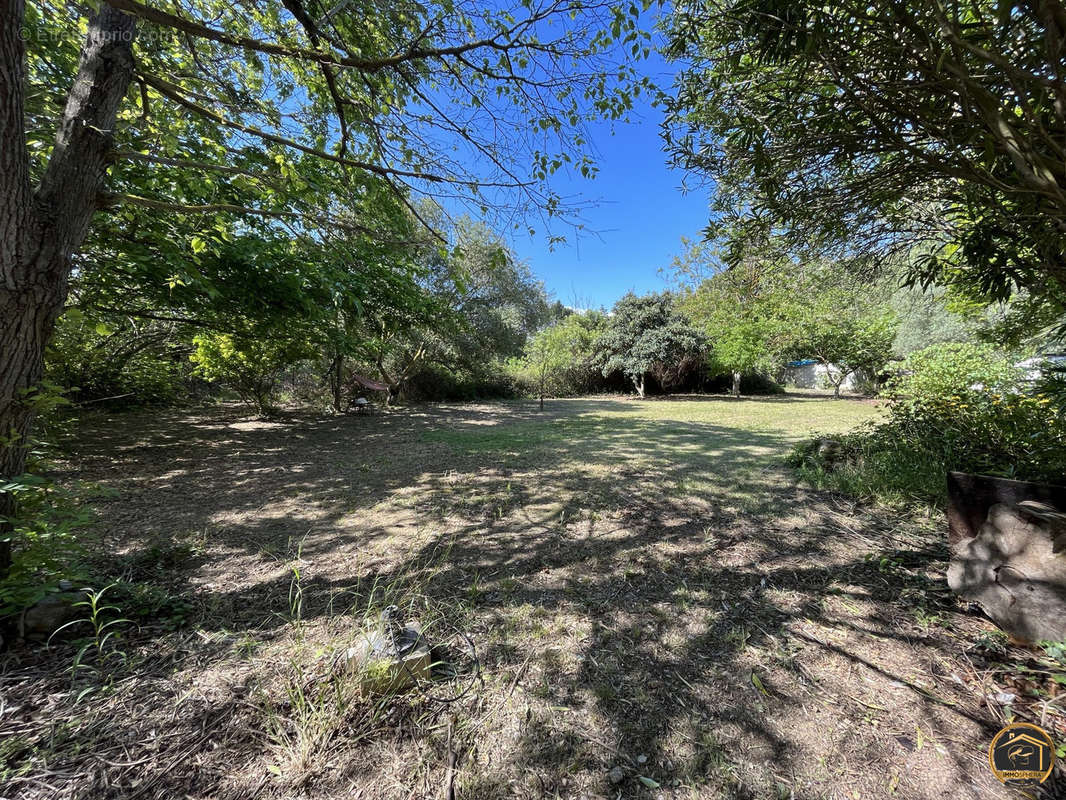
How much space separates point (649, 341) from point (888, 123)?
12.5 meters

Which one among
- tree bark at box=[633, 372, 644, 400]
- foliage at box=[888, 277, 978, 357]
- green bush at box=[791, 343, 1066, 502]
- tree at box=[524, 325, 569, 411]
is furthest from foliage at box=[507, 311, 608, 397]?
green bush at box=[791, 343, 1066, 502]

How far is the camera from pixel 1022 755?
1.15m

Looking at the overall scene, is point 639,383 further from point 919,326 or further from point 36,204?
point 36,204

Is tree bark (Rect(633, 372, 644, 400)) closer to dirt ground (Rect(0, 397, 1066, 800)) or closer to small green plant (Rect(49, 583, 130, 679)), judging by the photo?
dirt ground (Rect(0, 397, 1066, 800))

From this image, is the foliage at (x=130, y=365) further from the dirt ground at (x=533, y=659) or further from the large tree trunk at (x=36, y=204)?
the large tree trunk at (x=36, y=204)

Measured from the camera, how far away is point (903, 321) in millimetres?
13555

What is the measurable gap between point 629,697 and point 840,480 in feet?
11.0

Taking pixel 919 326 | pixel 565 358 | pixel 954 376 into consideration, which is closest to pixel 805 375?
pixel 919 326

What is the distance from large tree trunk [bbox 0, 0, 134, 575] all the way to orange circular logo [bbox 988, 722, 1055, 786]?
3617 millimetres

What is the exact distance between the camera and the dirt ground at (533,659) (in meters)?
1.08

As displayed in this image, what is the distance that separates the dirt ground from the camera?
1083 mm

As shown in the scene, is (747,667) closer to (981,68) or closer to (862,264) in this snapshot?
(981,68)

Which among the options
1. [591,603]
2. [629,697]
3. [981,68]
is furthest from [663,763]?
[981,68]

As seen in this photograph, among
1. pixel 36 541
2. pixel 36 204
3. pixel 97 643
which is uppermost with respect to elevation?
pixel 36 204
